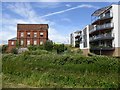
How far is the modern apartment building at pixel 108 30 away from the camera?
120ft

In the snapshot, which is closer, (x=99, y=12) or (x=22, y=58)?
(x=22, y=58)

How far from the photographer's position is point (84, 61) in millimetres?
17391

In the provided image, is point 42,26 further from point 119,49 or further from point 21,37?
point 119,49

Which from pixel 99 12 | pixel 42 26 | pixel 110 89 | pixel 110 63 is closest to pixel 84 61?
pixel 110 63

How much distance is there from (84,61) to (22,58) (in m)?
6.10

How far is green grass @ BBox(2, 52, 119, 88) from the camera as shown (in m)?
8.58

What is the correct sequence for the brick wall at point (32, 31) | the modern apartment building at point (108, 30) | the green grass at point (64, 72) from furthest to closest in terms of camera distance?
1. the brick wall at point (32, 31)
2. the modern apartment building at point (108, 30)
3. the green grass at point (64, 72)

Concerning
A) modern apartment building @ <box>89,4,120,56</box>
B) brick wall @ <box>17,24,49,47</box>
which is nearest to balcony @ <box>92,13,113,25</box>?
modern apartment building @ <box>89,4,120,56</box>

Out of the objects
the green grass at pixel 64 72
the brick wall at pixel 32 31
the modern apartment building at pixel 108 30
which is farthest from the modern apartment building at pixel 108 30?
the green grass at pixel 64 72

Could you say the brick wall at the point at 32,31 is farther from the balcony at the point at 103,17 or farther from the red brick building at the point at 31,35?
the balcony at the point at 103,17

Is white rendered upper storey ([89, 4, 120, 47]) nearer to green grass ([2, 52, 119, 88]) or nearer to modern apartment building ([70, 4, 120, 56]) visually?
modern apartment building ([70, 4, 120, 56])

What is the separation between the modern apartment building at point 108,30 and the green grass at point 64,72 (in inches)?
743

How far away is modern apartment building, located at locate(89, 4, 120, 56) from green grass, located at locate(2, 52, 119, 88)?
18.9m

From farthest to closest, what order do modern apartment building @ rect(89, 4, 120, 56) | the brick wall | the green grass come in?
the brick wall → modern apartment building @ rect(89, 4, 120, 56) → the green grass
